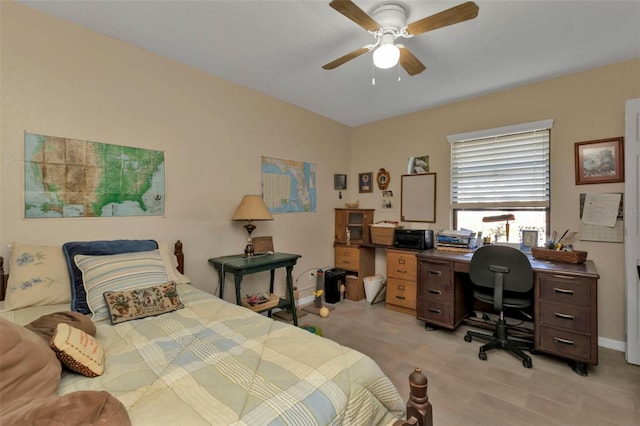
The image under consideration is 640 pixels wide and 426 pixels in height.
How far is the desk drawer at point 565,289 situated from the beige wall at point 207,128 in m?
0.73

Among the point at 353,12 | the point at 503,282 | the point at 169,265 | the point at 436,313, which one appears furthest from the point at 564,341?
the point at 169,265

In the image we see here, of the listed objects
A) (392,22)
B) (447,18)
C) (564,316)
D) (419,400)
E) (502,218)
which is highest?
(392,22)

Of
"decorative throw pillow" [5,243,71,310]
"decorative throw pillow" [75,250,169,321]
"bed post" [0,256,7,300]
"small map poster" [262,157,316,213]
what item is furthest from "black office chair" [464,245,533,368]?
"bed post" [0,256,7,300]

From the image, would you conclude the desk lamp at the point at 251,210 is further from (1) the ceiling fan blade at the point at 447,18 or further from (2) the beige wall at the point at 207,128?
(1) the ceiling fan blade at the point at 447,18

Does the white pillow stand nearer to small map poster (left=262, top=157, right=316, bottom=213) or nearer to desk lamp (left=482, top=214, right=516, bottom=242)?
small map poster (left=262, top=157, right=316, bottom=213)

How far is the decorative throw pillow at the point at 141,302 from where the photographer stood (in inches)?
64.7

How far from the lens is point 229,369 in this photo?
1133 millimetres

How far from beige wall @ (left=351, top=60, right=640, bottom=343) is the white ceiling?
0.15 meters

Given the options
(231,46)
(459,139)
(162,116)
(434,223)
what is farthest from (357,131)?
(162,116)

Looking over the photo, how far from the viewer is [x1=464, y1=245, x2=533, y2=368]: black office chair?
2.38 m

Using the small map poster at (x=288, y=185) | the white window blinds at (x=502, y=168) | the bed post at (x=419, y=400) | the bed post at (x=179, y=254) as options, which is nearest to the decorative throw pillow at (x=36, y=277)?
the bed post at (x=179, y=254)

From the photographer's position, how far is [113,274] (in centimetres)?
178

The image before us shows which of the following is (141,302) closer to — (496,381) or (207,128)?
(207,128)

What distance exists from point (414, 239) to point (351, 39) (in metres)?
2.25
